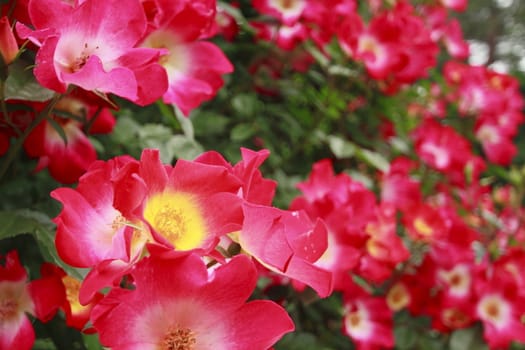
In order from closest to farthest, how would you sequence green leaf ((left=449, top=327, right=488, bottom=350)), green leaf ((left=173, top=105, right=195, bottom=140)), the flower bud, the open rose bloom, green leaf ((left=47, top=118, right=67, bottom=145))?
the open rose bloom
the flower bud
green leaf ((left=47, top=118, right=67, bottom=145))
green leaf ((left=173, top=105, right=195, bottom=140))
green leaf ((left=449, top=327, right=488, bottom=350))

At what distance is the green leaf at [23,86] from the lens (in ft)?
2.00

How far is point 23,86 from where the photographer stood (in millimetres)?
625

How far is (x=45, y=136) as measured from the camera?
2.49 ft

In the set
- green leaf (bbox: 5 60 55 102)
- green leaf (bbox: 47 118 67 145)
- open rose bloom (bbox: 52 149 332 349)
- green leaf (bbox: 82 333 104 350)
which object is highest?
green leaf (bbox: 5 60 55 102)

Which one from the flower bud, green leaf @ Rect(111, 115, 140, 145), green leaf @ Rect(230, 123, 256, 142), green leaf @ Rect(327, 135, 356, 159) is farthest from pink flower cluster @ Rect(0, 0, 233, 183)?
green leaf @ Rect(327, 135, 356, 159)

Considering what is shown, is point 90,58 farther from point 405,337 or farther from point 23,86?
point 405,337

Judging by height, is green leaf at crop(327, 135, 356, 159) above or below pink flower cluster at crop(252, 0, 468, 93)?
below

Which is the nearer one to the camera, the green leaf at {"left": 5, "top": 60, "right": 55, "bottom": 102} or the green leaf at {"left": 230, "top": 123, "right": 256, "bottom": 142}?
the green leaf at {"left": 5, "top": 60, "right": 55, "bottom": 102}

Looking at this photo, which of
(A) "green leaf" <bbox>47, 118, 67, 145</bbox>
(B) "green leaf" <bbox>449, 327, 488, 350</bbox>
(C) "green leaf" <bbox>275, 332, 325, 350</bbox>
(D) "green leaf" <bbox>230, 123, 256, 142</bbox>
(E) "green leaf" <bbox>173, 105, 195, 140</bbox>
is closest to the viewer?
(A) "green leaf" <bbox>47, 118, 67, 145</bbox>

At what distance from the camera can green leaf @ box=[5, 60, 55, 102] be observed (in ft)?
2.00

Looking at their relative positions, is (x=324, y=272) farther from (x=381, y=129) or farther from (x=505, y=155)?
(x=505, y=155)

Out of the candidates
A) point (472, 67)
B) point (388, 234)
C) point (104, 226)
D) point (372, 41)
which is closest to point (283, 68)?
point (372, 41)

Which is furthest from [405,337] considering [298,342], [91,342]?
[91,342]

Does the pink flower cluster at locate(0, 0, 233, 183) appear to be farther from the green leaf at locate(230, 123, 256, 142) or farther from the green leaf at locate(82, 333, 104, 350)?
the green leaf at locate(230, 123, 256, 142)
